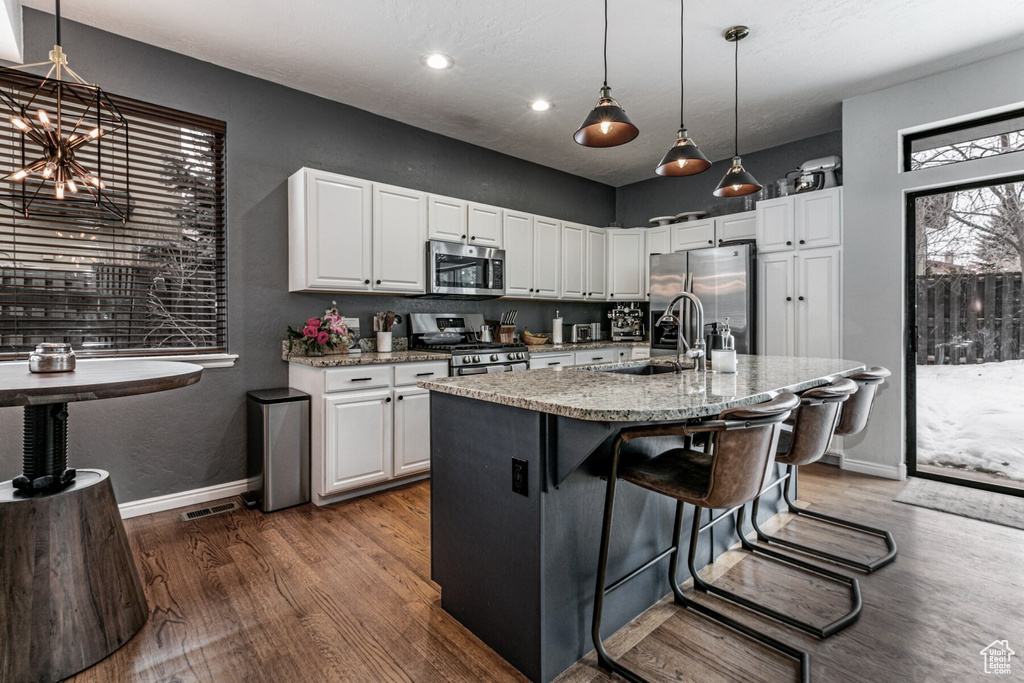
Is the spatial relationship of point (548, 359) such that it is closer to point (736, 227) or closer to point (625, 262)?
point (625, 262)

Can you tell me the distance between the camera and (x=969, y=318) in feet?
11.0

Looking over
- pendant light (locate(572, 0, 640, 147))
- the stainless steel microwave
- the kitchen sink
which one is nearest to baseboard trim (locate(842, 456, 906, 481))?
the kitchen sink

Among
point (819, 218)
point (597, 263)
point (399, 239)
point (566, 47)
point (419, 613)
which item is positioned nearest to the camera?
point (419, 613)

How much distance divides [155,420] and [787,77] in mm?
4772

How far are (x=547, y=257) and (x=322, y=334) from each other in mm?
2463

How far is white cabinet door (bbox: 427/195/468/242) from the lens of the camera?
3889mm

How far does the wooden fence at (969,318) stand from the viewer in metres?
3.19

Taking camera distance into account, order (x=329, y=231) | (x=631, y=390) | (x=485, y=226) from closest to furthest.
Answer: (x=631, y=390) → (x=329, y=231) → (x=485, y=226)

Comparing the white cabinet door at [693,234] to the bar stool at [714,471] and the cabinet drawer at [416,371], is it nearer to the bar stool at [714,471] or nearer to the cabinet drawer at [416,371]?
the cabinet drawer at [416,371]

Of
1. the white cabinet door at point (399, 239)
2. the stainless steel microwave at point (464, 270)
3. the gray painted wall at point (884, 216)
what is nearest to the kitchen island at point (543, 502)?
the white cabinet door at point (399, 239)

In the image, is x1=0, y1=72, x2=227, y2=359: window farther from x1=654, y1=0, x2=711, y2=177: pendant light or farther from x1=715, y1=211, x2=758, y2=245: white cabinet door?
x1=715, y1=211, x2=758, y2=245: white cabinet door

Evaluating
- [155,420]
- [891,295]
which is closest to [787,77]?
[891,295]

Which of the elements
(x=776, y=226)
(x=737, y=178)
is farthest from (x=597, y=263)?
(x=737, y=178)

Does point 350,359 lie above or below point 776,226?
below
